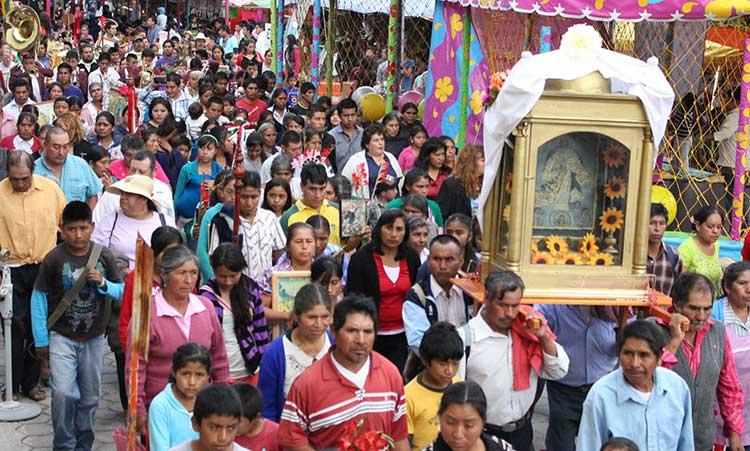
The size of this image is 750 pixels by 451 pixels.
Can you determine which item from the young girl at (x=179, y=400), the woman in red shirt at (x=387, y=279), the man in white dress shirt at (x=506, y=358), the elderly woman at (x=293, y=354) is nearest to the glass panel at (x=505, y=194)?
the man in white dress shirt at (x=506, y=358)

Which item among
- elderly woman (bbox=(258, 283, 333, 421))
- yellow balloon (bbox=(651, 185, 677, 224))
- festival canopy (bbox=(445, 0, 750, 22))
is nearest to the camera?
elderly woman (bbox=(258, 283, 333, 421))

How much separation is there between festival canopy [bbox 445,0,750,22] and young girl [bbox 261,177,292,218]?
3.93 m

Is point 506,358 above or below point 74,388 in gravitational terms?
above

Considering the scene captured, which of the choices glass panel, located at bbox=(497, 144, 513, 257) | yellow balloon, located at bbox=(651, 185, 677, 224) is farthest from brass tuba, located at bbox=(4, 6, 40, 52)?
glass panel, located at bbox=(497, 144, 513, 257)

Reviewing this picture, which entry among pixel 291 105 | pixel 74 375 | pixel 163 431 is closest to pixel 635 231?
pixel 163 431

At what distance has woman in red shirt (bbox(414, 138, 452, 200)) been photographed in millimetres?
9906

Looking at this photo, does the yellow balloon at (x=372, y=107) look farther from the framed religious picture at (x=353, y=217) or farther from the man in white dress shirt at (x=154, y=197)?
the framed religious picture at (x=353, y=217)

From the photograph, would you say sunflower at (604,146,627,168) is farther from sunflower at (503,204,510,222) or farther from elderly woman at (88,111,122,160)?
elderly woman at (88,111,122,160)

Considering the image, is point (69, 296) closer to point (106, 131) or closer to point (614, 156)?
point (614, 156)

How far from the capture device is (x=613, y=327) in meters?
6.28

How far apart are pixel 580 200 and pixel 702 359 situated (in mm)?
986

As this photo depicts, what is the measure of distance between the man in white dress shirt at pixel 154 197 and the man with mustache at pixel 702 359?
3573 mm

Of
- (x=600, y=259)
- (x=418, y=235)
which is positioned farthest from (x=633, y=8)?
(x=600, y=259)

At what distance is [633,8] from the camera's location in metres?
10.7
